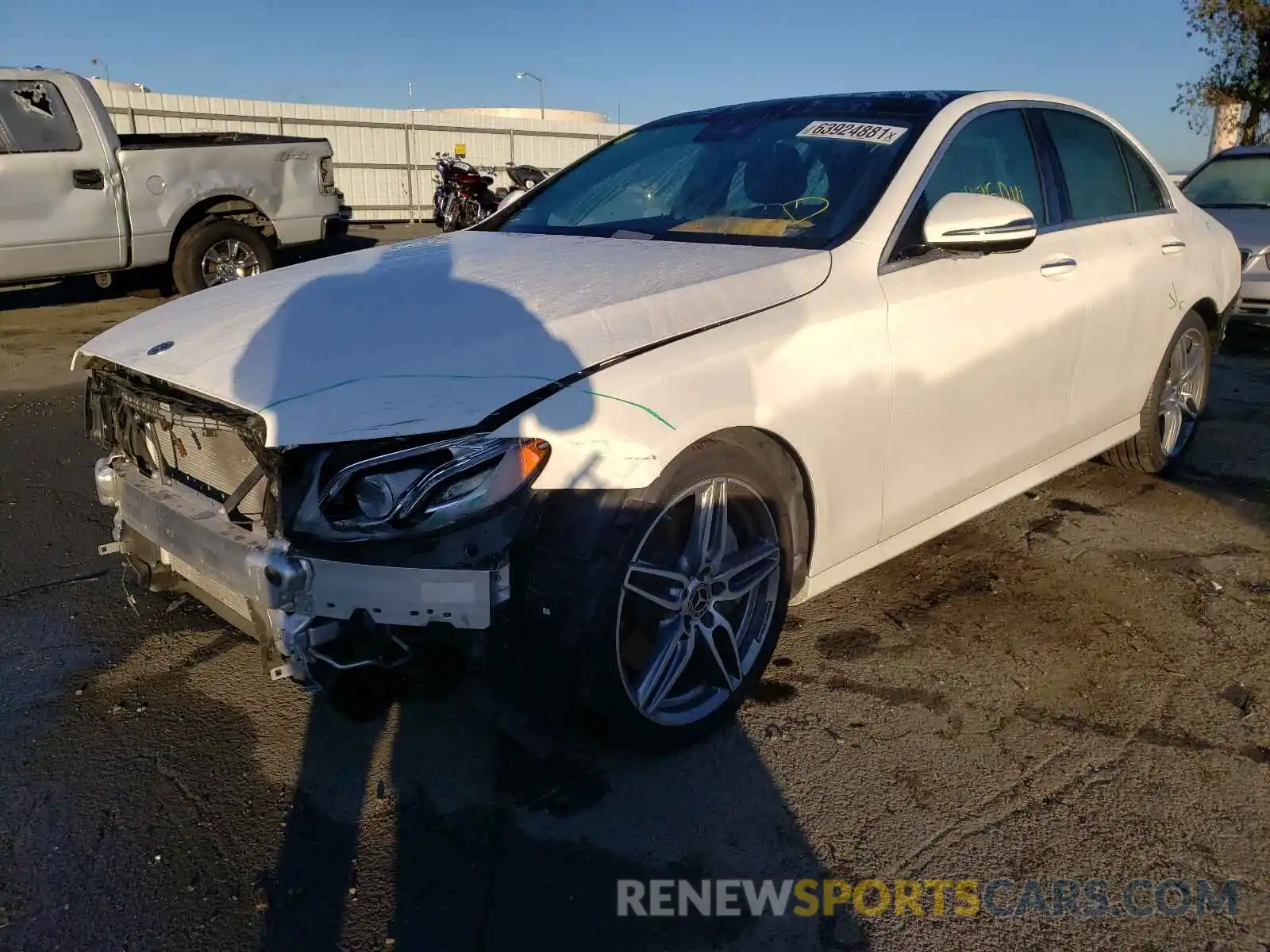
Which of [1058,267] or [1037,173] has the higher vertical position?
[1037,173]

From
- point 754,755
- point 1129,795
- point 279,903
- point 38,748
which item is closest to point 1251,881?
point 1129,795

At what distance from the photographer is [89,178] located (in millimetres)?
9008

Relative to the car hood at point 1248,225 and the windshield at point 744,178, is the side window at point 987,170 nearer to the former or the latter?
the windshield at point 744,178

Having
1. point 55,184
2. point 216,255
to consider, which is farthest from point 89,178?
point 216,255

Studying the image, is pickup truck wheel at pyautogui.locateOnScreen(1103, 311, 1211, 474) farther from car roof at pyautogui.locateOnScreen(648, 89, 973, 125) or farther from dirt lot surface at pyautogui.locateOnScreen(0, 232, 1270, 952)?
car roof at pyautogui.locateOnScreen(648, 89, 973, 125)

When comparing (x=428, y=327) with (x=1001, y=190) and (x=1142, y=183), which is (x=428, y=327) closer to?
(x=1001, y=190)

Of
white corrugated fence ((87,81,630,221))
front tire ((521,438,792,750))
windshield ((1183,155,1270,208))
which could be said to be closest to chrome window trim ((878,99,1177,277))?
front tire ((521,438,792,750))

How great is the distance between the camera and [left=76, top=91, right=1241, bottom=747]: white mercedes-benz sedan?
2229mm

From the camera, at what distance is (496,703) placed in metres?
2.95

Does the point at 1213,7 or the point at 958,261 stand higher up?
the point at 1213,7

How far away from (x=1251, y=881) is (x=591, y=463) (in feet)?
5.93

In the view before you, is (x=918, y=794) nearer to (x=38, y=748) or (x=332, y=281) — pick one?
(x=332, y=281)

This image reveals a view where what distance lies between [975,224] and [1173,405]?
2.58m

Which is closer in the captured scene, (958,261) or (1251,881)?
(1251,881)
